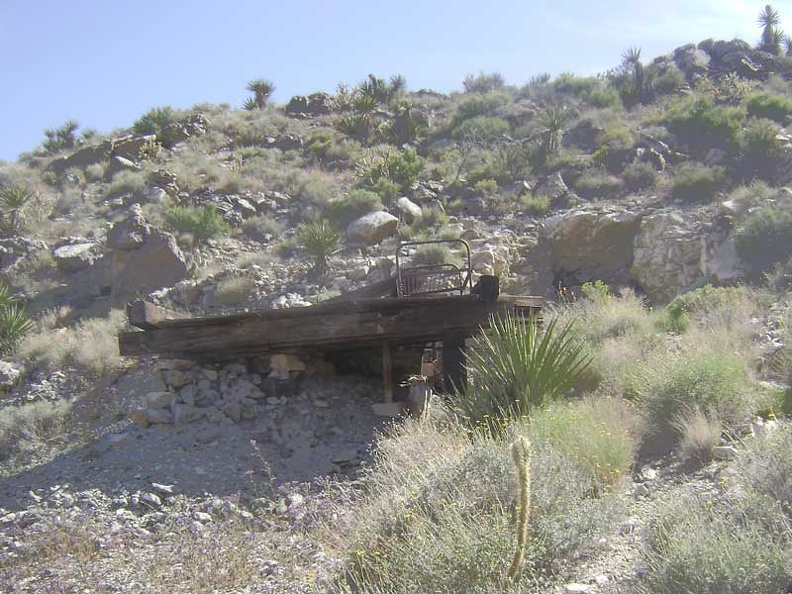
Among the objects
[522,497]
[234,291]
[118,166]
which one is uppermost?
[118,166]

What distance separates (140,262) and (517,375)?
14213 mm

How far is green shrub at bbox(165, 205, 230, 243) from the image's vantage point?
23234 mm

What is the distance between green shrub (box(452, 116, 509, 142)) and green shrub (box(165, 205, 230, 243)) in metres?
11.3

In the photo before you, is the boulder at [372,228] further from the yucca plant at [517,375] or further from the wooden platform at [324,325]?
the yucca plant at [517,375]


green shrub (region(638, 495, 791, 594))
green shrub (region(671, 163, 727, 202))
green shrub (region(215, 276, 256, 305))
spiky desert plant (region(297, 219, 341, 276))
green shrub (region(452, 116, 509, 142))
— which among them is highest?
green shrub (region(452, 116, 509, 142))

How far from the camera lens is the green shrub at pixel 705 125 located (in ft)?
88.1

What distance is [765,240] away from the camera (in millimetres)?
19844

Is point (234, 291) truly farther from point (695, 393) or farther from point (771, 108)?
point (771, 108)

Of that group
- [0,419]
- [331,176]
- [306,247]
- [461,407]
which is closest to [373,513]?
[461,407]

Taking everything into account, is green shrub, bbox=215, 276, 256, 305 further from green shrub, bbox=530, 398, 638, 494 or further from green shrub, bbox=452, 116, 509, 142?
green shrub, bbox=452, 116, 509, 142

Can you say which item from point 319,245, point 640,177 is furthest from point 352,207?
point 640,177

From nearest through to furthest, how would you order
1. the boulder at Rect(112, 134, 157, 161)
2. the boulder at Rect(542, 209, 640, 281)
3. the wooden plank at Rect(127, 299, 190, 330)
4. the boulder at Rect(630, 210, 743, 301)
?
the wooden plank at Rect(127, 299, 190, 330)
the boulder at Rect(630, 210, 743, 301)
the boulder at Rect(542, 209, 640, 281)
the boulder at Rect(112, 134, 157, 161)

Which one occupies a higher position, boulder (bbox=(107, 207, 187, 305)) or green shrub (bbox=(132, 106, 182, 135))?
green shrub (bbox=(132, 106, 182, 135))

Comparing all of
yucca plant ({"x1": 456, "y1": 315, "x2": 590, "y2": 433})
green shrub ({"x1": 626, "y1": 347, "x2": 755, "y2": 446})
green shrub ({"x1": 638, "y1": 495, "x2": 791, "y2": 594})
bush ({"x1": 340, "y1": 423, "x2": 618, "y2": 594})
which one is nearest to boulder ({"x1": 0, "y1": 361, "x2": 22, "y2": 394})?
yucca plant ({"x1": 456, "y1": 315, "x2": 590, "y2": 433})
